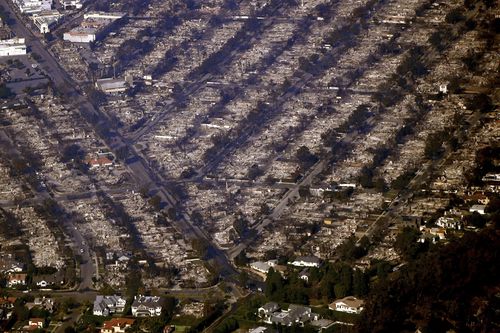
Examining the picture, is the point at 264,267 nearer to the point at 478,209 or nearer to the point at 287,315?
the point at 287,315

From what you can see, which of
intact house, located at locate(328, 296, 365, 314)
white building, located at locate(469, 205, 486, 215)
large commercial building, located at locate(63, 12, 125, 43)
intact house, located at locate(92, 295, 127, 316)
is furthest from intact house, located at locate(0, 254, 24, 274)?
large commercial building, located at locate(63, 12, 125, 43)

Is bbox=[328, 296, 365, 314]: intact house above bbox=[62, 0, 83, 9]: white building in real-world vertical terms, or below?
above

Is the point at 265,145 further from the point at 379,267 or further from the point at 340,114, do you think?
the point at 379,267

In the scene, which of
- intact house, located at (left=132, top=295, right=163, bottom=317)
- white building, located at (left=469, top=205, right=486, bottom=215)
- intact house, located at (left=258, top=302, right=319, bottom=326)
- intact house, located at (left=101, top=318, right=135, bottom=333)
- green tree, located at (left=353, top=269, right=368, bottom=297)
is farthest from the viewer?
white building, located at (left=469, top=205, right=486, bottom=215)

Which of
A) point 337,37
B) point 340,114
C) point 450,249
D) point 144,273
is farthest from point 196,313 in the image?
point 337,37

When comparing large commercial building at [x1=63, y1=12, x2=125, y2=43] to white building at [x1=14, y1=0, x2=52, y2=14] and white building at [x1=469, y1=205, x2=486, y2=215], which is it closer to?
white building at [x1=14, y1=0, x2=52, y2=14]

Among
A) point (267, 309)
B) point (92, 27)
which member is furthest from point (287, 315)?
point (92, 27)

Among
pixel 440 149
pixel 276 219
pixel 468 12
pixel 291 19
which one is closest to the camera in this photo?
pixel 276 219
